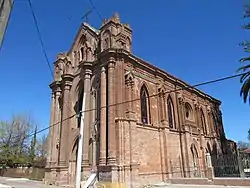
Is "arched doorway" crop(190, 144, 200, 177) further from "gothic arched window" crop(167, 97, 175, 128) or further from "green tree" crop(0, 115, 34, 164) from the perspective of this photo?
"green tree" crop(0, 115, 34, 164)

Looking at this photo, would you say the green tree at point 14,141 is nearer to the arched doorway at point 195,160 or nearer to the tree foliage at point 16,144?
the tree foliage at point 16,144

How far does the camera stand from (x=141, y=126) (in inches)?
851

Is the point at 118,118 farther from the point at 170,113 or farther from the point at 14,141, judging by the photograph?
the point at 14,141

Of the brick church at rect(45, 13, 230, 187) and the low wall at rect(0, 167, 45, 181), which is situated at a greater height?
the brick church at rect(45, 13, 230, 187)

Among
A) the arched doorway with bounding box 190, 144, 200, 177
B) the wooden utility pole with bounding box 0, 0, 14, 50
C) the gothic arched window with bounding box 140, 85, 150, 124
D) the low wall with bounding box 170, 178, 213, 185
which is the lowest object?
the low wall with bounding box 170, 178, 213, 185

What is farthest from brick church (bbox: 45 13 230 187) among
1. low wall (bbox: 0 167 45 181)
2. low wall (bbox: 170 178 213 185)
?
low wall (bbox: 0 167 45 181)

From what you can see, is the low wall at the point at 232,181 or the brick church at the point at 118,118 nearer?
the low wall at the point at 232,181

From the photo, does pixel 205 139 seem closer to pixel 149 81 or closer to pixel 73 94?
pixel 149 81

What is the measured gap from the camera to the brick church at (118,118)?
19.1 metres

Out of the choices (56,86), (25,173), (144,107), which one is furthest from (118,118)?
(25,173)

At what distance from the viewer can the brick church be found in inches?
754

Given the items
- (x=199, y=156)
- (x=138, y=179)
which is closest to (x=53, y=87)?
(x=138, y=179)

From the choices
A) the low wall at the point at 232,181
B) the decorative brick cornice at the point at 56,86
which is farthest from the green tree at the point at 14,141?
the low wall at the point at 232,181

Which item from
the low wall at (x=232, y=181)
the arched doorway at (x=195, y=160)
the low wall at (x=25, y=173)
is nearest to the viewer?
the low wall at (x=232, y=181)
